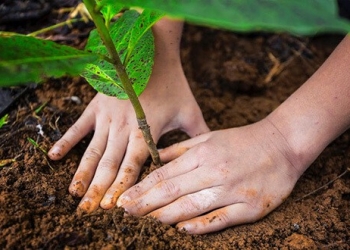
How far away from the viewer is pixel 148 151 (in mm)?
1456

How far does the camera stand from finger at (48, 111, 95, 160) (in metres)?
1.41

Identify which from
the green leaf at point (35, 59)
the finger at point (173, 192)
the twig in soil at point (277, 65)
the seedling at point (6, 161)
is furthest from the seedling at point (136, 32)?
the twig in soil at point (277, 65)

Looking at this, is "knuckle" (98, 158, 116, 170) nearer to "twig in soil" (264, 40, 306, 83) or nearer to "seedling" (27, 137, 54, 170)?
"seedling" (27, 137, 54, 170)

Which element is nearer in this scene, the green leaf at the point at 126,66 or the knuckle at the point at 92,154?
the green leaf at the point at 126,66

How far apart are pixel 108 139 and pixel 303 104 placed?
0.60 meters

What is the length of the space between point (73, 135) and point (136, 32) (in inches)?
17.9

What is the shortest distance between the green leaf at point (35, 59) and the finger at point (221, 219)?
0.54 metres

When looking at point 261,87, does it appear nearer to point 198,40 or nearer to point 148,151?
point 198,40

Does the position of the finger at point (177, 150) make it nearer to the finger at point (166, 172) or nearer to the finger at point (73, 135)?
the finger at point (166, 172)

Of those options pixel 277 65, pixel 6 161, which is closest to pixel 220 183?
pixel 6 161

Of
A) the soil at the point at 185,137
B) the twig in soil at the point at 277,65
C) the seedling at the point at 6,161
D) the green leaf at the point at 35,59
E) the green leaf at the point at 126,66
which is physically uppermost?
the green leaf at the point at 35,59

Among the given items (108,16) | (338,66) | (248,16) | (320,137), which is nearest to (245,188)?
(320,137)

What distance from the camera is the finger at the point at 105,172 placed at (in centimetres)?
129

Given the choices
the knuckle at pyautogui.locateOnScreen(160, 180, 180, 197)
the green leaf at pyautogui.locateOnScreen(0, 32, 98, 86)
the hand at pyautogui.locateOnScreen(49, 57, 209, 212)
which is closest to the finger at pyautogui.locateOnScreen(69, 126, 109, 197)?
the hand at pyautogui.locateOnScreen(49, 57, 209, 212)
